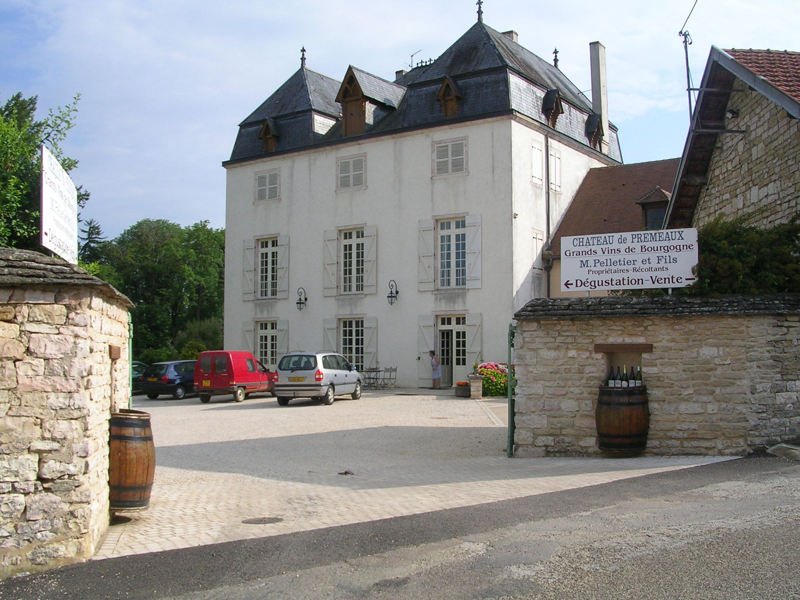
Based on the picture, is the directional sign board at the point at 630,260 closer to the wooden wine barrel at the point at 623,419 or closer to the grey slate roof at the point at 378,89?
the wooden wine barrel at the point at 623,419

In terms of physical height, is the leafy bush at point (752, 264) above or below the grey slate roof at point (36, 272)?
above

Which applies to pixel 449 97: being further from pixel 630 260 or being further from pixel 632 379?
pixel 632 379

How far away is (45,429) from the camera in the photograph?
6418 millimetres

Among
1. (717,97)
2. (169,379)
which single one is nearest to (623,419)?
(717,97)

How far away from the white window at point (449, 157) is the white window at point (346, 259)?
339 cm

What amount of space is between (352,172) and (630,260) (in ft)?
64.5

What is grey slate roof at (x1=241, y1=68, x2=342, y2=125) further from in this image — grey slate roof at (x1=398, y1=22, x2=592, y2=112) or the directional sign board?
the directional sign board

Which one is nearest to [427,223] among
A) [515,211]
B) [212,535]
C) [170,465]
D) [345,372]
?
[515,211]

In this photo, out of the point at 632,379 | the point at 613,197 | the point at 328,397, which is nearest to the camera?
the point at 632,379

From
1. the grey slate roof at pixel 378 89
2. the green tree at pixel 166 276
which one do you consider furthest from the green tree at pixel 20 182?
the green tree at pixel 166 276

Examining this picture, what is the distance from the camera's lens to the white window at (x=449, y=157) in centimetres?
2847

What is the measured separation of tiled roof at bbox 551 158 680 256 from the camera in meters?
29.1

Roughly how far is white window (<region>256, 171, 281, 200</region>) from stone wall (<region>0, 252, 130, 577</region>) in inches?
1057

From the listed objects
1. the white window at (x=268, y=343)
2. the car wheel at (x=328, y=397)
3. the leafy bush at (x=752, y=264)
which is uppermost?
the leafy bush at (x=752, y=264)
